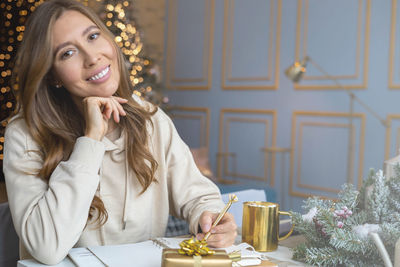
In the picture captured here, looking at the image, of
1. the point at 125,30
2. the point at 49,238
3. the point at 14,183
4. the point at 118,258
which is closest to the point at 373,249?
the point at 118,258

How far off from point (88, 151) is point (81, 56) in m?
0.32

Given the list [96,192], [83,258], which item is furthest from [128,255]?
[96,192]

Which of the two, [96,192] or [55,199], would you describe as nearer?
[55,199]

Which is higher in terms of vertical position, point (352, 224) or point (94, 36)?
point (94, 36)

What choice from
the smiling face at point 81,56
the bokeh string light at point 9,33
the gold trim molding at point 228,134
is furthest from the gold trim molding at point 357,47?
the smiling face at point 81,56

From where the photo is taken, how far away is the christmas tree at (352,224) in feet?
2.76

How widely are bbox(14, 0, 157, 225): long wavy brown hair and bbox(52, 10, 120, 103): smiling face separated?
0.08 ft

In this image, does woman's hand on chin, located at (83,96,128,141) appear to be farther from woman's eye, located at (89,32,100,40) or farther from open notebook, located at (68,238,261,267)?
open notebook, located at (68,238,261,267)

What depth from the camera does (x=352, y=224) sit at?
906mm

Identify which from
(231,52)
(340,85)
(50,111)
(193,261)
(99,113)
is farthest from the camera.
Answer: (231,52)

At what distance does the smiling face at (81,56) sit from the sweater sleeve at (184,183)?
0.85 ft

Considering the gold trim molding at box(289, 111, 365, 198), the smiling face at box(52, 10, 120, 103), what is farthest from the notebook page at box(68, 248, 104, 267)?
the gold trim molding at box(289, 111, 365, 198)

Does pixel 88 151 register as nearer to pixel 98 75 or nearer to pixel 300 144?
pixel 98 75

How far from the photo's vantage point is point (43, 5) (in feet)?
4.11
